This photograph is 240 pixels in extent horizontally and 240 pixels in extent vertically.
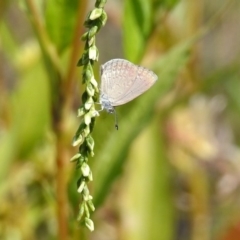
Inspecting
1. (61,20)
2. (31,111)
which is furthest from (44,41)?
(31,111)

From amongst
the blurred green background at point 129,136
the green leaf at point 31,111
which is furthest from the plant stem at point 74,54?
the green leaf at point 31,111

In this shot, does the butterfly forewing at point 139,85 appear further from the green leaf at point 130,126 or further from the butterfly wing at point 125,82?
the green leaf at point 130,126

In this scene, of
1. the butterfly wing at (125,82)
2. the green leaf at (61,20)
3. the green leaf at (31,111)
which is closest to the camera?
the butterfly wing at (125,82)

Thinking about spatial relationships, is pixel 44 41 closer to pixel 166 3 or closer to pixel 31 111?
pixel 166 3

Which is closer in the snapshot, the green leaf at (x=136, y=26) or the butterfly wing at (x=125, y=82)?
the butterfly wing at (x=125, y=82)

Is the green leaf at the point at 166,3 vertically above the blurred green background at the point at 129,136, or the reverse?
the green leaf at the point at 166,3

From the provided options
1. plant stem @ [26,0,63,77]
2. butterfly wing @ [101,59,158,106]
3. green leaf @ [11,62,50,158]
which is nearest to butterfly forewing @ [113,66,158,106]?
butterfly wing @ [101,59,158,106]

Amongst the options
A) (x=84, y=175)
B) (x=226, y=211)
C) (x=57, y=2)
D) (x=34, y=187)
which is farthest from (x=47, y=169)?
(x=84, y=175)

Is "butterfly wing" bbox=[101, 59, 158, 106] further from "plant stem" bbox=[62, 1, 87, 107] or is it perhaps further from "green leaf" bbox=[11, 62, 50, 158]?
"green leaf" bbox=[11, 62, 50, 158]
